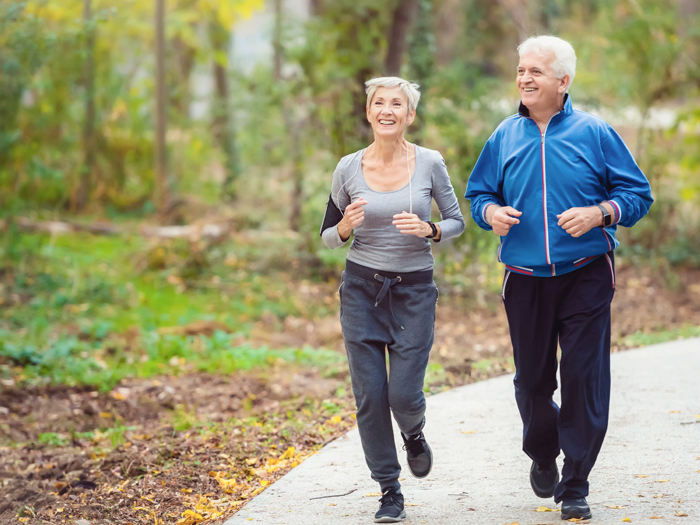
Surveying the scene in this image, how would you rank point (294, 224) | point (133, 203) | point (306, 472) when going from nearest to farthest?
point (306, 472)
point (294, 224)
point (133, 203)

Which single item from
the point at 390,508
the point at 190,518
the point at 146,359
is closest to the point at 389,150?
the point at 390,508

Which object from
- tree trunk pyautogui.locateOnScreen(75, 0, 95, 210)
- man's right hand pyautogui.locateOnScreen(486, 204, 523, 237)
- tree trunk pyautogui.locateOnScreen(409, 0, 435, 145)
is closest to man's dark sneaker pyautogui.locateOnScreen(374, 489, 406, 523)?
man's right hand pyautogui.locateOnScreen(486, 204, 523, 237)

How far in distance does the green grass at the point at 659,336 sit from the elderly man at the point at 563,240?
13.5 feet

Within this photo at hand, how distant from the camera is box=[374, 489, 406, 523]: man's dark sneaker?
12.0 ft

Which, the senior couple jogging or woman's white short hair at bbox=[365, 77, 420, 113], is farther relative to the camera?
woman's white short hair at bbox=[365, 77, 420, 113]

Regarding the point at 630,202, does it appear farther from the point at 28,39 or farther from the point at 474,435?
the point at 28,39

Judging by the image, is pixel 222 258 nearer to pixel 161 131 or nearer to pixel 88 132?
pixel 161 131

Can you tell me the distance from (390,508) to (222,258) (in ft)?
26.5

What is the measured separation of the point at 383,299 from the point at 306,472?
1321mm

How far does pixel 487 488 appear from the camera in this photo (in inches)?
160

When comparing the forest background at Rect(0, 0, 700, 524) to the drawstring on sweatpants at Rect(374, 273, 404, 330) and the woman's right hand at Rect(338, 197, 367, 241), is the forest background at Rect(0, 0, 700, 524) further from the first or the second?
the woman's right hand at Rect(338, 197, 367, 241)

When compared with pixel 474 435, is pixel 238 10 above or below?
above

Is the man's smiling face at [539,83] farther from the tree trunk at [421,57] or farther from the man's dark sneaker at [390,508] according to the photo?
the tree trunk at [421,57]

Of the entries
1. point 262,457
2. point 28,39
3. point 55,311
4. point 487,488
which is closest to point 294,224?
point 55,311
